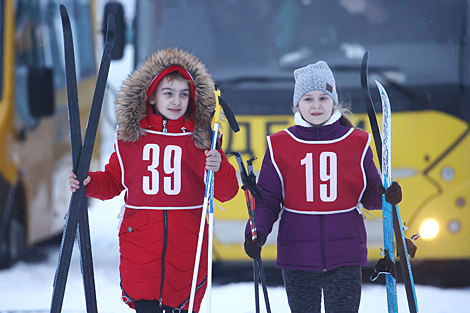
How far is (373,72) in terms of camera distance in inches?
149

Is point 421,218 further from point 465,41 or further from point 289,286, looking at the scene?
point 289,286

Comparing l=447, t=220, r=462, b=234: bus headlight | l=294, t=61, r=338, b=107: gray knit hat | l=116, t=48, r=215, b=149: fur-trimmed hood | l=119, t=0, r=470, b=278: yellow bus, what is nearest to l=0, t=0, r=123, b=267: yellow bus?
l=119, t=0, r=470, b=278: yellow bus

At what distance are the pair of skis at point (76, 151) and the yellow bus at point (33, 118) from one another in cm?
237

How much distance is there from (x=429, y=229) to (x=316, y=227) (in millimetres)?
1824

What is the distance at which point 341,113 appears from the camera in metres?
2.44

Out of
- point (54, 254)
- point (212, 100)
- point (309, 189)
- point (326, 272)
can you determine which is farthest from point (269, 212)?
point (54, 254)

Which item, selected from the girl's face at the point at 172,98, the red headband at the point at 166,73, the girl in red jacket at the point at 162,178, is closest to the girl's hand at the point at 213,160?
the girl in red jacket at the point at 162,178

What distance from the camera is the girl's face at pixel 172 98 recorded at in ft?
7.64

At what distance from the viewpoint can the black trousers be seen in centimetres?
221

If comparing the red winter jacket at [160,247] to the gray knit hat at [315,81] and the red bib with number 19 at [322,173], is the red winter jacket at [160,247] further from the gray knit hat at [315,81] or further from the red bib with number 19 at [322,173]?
the gray knit hat at [315,81]

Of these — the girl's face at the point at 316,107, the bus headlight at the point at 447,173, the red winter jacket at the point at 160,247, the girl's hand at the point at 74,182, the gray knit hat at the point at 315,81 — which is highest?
the gray knit hat at the point at 315,81

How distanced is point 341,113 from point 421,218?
1.65m

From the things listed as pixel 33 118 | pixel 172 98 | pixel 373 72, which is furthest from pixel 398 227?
pixel 33 118

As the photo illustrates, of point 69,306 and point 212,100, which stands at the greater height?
point 212,100
